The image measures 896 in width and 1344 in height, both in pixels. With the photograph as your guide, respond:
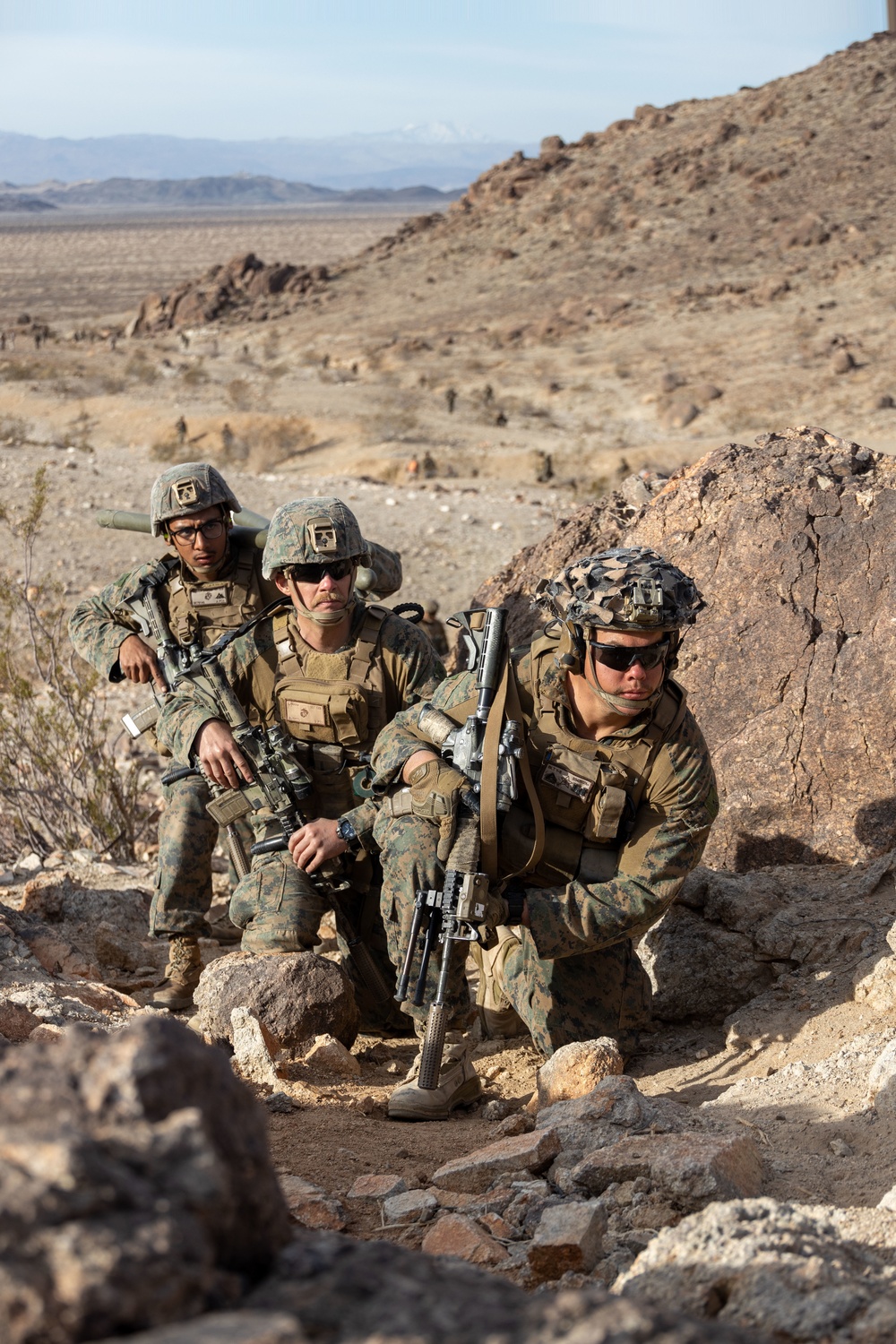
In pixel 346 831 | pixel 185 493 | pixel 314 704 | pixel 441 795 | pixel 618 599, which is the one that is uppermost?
pixel 185 493

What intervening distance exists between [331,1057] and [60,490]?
10.3 metres

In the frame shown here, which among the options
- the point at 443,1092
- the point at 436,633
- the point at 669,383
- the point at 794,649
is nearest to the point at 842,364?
the point at 669,383

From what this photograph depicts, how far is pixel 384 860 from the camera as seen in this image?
4.02 m

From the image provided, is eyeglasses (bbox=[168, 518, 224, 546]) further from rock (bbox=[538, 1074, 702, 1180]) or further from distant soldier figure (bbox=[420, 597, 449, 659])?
rock (bbox=[538, 1074, 702, 1180])

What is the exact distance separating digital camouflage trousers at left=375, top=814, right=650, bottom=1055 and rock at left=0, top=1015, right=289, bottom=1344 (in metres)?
2.25

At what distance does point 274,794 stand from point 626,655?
5.18ft

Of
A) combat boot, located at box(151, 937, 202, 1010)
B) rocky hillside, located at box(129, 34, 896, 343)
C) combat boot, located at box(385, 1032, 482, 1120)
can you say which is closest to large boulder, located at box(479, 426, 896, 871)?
combat boot, located at box(385, 1032, 482, 1120)

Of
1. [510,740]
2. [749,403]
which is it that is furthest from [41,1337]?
[749,403]

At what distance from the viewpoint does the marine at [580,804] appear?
3.78 meters

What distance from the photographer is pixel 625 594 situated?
373 centimetres

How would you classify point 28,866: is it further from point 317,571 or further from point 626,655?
point 626,655

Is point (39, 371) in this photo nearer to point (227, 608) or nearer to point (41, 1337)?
point (227, 608)

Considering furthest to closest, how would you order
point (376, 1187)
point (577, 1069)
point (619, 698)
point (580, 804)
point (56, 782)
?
point (56, 782) → point (580, 804) → point (619, 698) → point (577, 1069) → point (376, 1187)

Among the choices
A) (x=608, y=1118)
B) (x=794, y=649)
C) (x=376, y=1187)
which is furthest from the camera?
(x=794, y=649)
